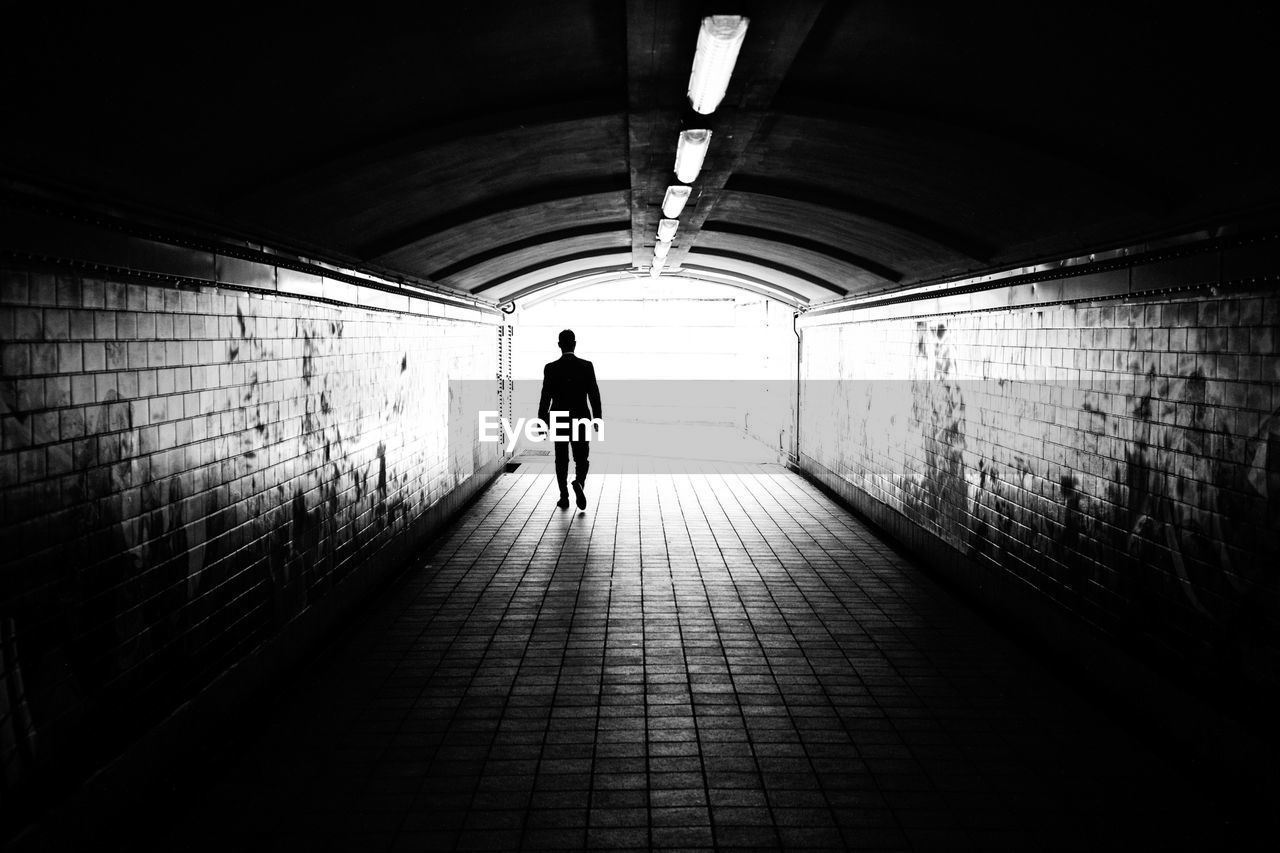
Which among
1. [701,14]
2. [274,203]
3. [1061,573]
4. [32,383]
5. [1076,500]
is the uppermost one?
[701,14]

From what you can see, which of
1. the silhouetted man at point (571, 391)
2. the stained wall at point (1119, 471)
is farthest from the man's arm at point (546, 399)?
the stained wall at point (1119, 471)

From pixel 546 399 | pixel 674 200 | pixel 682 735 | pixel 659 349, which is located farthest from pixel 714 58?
pixel 659 349

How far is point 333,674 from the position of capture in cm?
573

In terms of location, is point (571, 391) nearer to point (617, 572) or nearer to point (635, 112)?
point (617, 572)

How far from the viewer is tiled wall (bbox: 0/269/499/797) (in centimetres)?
329

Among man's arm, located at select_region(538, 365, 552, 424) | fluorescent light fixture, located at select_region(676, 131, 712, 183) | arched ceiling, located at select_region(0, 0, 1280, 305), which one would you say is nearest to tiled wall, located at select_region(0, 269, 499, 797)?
arched ceiling, located at select_region(0, 0, 1280, 305)

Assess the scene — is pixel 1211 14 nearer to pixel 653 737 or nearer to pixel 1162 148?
pixel 1162 148

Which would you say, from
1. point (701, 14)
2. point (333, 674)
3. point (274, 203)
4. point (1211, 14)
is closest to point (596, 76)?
point (701, 14)

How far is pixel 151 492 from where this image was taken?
4.19 m

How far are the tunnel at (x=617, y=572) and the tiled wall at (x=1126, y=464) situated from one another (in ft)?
0.09

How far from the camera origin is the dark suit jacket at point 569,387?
36.1ft

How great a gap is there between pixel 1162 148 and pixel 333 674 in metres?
4.71

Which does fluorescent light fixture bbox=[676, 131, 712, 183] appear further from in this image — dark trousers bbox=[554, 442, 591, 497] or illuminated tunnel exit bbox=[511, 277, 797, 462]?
illuminated tunnel exit bbox=[511, 277, 797, 462]

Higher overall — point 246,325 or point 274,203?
point 274,203
